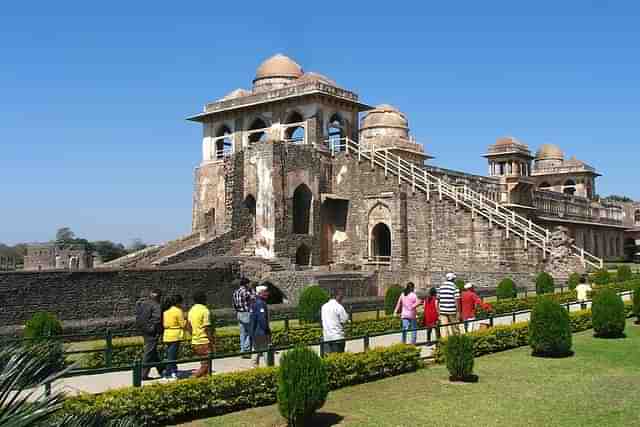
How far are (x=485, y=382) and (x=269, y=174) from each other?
2468 cm

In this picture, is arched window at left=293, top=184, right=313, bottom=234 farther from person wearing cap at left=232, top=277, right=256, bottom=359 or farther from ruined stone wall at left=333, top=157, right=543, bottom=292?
person wearing cap at left=232, top=277, right=256, bottom=359

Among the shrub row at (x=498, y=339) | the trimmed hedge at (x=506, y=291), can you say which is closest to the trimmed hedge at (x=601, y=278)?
the trimmed hedge at (x=506, y=291)

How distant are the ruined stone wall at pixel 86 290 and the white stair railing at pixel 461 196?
12554mm

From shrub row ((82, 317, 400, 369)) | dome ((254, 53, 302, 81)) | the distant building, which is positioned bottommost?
shrub row ((82, 317, 400, 369))

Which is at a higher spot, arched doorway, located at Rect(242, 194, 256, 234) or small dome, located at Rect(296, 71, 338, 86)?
small dome, located at Rect(296, 71, 338, 86)

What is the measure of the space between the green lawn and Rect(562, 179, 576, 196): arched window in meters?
56.9

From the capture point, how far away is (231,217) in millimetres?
35281

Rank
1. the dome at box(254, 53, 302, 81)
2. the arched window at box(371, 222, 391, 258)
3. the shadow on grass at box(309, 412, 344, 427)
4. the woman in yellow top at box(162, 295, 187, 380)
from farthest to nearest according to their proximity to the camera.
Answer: the dome at box(254, 53, 302, 81), the arched window at box(371, 222, 391, 258), the woman in yellow top at box(162, 295, 187, 380), the shadow on grass at box(309, 412, 344, 427)

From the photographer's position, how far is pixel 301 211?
38.4 meters

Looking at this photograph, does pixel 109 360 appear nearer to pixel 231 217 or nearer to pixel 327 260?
pixel 231 217

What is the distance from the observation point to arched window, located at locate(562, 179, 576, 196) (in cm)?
6619

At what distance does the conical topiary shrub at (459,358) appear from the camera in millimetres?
10766

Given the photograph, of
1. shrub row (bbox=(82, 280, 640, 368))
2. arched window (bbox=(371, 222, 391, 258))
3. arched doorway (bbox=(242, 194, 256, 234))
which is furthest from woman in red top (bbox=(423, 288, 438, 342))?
arched doorway (bbox=(242, 194, 256, 234))

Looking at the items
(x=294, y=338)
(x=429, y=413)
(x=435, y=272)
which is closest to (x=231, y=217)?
(x=435, y=272)
